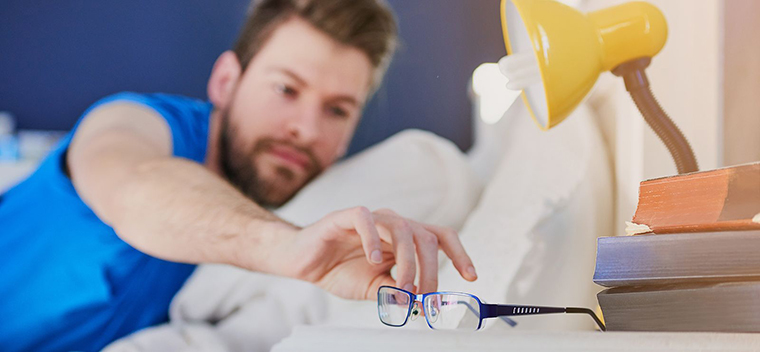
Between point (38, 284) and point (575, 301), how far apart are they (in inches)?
37.6

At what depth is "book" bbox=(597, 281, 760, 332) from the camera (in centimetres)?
38

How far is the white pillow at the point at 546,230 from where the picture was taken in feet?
2.46

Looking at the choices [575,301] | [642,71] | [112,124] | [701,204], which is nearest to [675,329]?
[701,204]

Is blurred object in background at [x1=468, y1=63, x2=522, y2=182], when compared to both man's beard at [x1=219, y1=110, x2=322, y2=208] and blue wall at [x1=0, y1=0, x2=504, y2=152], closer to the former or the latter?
man's beard at [x1=219, y1=110, x2=322, y2=208]

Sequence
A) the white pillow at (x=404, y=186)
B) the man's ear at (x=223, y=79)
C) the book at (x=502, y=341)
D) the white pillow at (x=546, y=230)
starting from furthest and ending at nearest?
the man's ear at (x=223, y=79)
the white pillow at (x=404, y=186)
the white pillow at (x=546, y=230)
the book at (x=502, y=341)

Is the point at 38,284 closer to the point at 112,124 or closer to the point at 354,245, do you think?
the point at 112,124

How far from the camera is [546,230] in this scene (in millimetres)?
792

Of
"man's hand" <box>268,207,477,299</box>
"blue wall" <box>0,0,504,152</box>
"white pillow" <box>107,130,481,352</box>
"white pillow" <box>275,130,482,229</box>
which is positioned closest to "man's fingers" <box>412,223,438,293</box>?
"man's hand" <box>268,207,477,299</box>

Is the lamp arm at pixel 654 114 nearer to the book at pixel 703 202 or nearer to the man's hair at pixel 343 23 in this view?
A: the book at pixel 703 202

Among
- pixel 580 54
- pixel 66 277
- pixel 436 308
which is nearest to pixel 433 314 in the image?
pixel 436 308

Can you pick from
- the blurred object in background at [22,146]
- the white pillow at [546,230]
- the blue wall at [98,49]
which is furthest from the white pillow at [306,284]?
the blurred object in background at [22,146]

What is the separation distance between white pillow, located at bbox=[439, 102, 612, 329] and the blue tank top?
0.67 meters

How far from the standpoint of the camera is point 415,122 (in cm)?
153

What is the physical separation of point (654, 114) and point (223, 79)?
135cm
